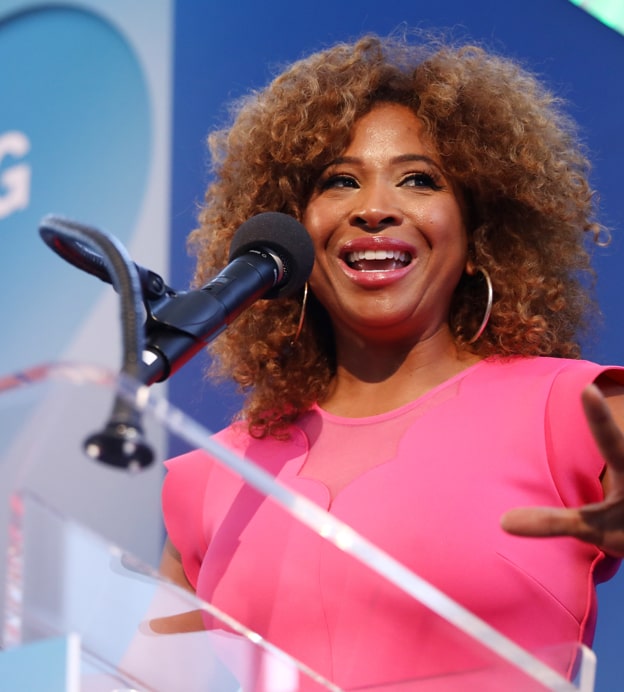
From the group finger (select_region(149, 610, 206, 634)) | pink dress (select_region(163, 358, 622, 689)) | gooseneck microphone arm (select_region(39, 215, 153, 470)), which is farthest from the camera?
pink dress (select_region(163, 358, 622, 689))

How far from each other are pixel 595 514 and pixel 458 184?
755 millimetres

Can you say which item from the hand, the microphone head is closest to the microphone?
the microphone head

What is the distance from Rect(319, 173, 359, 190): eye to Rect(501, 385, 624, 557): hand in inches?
29.0

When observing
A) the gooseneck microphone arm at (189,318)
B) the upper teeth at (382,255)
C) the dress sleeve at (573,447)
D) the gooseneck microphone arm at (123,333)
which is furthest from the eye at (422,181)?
the gooseneck microphone arm at (123,333)

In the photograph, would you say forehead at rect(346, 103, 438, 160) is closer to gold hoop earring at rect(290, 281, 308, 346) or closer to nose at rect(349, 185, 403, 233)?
nose at rect(349, 185, 403, 233)

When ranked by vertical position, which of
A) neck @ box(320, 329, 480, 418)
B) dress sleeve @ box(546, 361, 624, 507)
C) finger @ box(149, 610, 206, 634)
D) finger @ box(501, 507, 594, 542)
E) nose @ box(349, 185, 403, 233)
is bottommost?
finger @ box(149, 610, 206, 634)

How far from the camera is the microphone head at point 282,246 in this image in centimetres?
105

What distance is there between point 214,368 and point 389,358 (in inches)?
14.9

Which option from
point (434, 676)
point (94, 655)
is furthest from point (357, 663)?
point (94, 655)

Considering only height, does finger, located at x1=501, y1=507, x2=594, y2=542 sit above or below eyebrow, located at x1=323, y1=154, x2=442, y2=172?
below

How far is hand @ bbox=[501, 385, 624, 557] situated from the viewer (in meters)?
0.77

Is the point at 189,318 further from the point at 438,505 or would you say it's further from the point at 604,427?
the point at 438,505

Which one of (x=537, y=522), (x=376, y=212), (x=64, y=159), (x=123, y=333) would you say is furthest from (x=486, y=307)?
(x=64, y=159)

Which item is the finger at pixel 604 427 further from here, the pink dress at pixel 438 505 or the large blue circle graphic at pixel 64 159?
the large blue circle graphic at pixel 64 159
